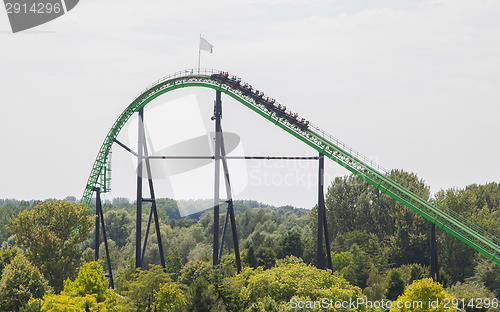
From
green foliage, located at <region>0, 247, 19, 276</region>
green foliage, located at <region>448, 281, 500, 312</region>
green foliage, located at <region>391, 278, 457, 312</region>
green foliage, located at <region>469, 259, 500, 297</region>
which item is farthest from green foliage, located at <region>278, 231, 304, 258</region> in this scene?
green foliage, located at <region>391, 278, 457, 312</region>

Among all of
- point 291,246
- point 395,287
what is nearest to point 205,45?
point 395,287

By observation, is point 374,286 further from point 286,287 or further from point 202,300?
point 202,300

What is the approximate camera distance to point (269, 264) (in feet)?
200

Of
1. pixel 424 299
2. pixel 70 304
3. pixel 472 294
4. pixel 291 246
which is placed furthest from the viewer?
pixel 291 246

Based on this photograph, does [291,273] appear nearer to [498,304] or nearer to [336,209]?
[498,304]

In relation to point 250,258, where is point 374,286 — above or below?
below

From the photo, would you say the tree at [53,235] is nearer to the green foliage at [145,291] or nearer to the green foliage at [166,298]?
the green foliage at [145,291]

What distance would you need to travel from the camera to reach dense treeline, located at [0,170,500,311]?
31203 millimetres

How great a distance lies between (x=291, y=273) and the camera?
3356 cm

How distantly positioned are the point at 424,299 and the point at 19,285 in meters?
22.3

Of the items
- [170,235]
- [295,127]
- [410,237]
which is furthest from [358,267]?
[170,235]

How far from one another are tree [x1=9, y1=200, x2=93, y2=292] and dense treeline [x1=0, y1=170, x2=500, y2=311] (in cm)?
7

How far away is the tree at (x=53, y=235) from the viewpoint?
38.8 meters

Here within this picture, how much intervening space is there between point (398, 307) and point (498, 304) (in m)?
14.5
